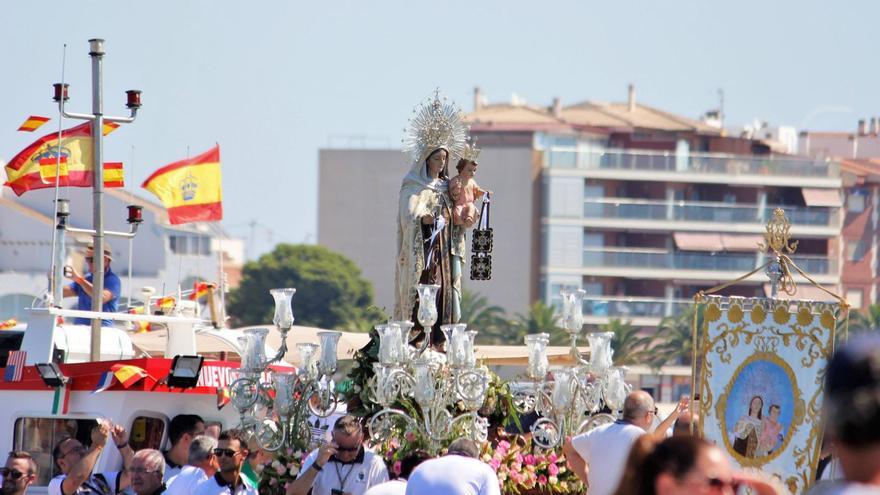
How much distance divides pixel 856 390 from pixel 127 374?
11236 millimetres

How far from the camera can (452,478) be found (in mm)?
9680

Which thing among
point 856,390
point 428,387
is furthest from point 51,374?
point 856,390

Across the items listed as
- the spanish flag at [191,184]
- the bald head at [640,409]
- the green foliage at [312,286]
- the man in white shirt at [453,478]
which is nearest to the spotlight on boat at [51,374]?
the man in white shirt at [453,478]

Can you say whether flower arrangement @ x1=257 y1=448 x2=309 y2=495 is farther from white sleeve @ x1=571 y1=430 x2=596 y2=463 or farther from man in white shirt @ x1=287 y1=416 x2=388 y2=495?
white sleeve @ x1=571 y1=430 x2=596 y2=463

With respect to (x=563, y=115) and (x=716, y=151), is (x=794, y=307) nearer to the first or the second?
(x=716, y=151)

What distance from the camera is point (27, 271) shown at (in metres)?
92.3

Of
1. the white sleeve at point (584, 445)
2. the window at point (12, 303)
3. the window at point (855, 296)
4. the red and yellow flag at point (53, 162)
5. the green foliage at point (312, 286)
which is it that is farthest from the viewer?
the green foliage at point (312, 286)

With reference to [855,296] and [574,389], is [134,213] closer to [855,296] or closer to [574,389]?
[574,389]

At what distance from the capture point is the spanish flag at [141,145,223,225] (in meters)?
22.6

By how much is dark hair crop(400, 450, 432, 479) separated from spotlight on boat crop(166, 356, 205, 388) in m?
2.83

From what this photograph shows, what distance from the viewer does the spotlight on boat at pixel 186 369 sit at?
1502 centimetres

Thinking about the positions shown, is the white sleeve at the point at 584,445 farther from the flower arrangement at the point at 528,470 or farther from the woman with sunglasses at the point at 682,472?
the woman with sunglasses at the point at 682,472

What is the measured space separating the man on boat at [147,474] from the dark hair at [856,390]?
6.22m

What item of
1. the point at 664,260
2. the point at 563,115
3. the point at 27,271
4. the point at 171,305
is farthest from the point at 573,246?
the point at 171,305
